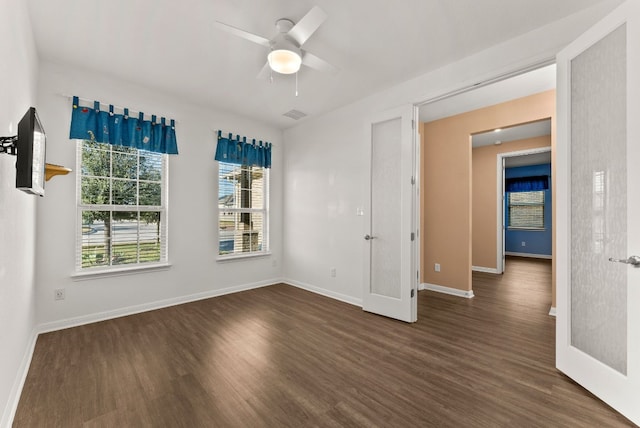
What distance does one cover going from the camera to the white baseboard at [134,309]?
300cm

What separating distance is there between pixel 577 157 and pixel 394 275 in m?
2.02

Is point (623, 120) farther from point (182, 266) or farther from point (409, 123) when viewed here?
point (182, 266)

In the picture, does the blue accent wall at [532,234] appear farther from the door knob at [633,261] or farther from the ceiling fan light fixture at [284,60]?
the ceiling fan light fixture at [284,60]

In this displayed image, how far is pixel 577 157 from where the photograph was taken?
2121 millimetres

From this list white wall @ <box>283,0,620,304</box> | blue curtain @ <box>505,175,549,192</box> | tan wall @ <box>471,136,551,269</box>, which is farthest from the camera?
blue curtain @ <box>505,175,549,192</box>

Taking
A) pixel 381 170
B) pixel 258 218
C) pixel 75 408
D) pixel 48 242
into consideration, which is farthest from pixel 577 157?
pixel 48 242

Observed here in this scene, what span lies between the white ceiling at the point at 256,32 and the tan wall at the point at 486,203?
13.8 ft

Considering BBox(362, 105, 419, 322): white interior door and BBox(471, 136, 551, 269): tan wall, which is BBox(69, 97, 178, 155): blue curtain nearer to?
BBox(362, 105, 419, 322): white interior door

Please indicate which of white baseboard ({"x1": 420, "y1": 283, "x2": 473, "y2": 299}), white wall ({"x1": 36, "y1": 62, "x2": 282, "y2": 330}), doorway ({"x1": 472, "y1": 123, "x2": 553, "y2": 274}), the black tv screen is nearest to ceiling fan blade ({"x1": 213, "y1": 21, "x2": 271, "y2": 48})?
the black tv screen

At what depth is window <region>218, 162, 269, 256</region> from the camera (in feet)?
14.6

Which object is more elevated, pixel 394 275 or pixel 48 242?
pixel 48 242

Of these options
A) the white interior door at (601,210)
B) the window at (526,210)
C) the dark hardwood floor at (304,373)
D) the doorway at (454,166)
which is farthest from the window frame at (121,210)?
the window at (526,210)

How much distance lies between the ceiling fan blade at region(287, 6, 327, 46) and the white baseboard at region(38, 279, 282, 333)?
346 centimetres

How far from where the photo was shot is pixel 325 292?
4402 millimetres
